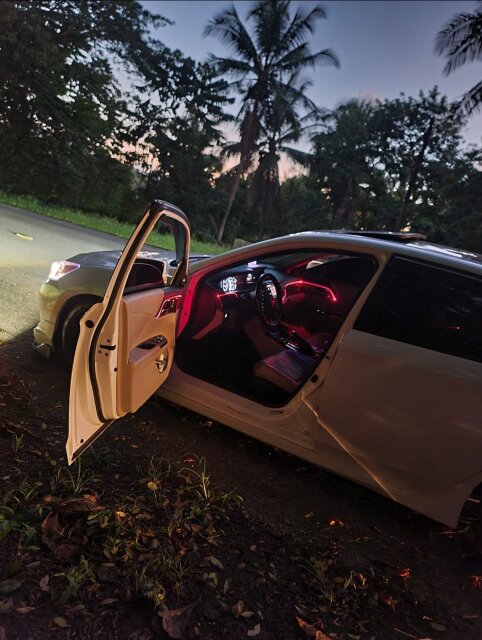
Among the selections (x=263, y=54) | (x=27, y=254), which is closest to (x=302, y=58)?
(x=263, y=54)

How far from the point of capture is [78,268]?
3.49 m

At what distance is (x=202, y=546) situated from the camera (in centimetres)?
224

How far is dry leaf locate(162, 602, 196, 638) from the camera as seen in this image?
1760 millimetres

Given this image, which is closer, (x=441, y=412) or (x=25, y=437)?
(x=441, y=412)

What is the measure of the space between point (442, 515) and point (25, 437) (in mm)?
2474

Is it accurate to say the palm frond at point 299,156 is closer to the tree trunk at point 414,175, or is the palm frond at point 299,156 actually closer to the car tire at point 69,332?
the tree trunk at point 414,175

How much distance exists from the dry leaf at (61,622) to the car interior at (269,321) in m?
1.57

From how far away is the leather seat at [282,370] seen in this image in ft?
10.3

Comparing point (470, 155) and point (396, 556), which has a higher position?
point (470, 155)

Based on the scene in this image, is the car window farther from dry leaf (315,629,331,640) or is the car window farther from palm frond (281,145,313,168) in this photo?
palm frond (281,145,313,168)

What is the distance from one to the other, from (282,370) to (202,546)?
1.35 meters

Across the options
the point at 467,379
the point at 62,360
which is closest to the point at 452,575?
the point at 467,379

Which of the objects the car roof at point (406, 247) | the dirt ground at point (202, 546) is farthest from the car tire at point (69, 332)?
the car roof at point (406, 247)

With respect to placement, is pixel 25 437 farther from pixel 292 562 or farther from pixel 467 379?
pixel 467 379
